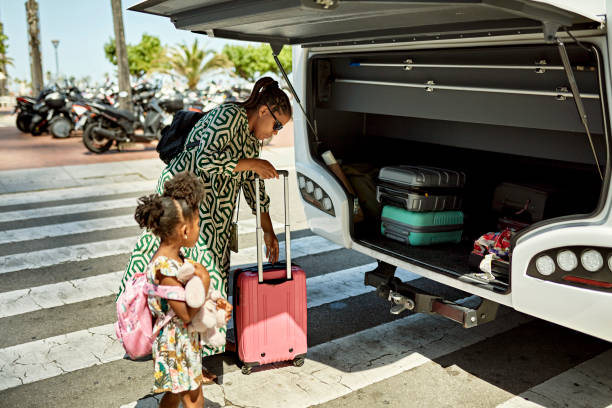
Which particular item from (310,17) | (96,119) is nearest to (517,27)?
(310,17)

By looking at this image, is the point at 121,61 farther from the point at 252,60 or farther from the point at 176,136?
the point at 252,60

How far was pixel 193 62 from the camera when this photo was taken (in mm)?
40156

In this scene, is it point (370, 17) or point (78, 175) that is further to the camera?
point (78, 175)

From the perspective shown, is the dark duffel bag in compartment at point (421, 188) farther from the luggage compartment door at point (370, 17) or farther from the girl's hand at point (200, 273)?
the girl's hand at point (200, 273)

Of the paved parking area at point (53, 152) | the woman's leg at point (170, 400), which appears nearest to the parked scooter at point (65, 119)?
the paved parking area at point (53, 152)

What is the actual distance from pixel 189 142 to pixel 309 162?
1231mm

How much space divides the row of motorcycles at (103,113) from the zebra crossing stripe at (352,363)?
381 inches

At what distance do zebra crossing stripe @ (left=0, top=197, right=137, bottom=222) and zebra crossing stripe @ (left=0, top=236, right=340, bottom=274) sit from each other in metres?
1.68

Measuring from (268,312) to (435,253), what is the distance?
1284 millimetres

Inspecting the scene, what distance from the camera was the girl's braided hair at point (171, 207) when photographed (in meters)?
2.62

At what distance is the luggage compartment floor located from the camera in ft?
Result: 12.6

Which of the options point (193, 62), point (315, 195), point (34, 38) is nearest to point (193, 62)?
point (193, 62)

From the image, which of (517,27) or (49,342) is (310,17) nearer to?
(517,27)

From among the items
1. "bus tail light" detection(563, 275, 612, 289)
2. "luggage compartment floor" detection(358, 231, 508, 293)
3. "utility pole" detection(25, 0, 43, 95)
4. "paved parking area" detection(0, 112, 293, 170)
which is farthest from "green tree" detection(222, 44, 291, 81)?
"bus tail light" detection(563, 275, 612, 289)
